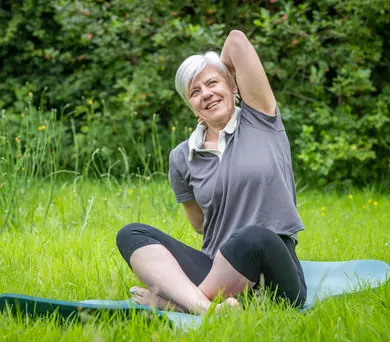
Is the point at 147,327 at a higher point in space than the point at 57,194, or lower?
higher

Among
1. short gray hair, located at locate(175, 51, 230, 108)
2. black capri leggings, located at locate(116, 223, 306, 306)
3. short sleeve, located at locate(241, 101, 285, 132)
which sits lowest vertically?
black capri leggings, located at locate(116, 223, 306, 306)

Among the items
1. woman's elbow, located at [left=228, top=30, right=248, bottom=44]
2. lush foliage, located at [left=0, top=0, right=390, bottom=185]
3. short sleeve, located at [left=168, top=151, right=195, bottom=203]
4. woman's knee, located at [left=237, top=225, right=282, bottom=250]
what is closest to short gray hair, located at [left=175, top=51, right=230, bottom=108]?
woman's elbow, located at [left=228, top=30, right=248, bottom=44]

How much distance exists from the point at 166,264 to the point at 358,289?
2.57 feet

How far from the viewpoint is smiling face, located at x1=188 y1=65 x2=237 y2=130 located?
294cm

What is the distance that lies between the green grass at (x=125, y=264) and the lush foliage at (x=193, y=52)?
57 cm

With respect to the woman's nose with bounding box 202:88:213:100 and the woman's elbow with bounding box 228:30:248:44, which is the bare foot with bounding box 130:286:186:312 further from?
the woman's elbow with bounding box 228:30:248:44

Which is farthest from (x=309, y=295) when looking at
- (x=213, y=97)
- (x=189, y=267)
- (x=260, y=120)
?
(x=213, y=97)

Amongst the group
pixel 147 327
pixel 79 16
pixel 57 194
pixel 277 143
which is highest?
pixel 79 16

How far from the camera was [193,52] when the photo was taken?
21.3ft

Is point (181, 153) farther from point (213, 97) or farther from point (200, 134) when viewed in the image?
point (213, 97)

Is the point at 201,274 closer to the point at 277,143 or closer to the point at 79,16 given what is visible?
the point at 277,143

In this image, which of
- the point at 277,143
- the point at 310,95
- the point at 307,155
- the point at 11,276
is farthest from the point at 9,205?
the point at 310,95

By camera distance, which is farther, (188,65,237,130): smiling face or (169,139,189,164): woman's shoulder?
(169,139,189,164): woman's shoulder

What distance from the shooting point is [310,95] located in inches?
271
